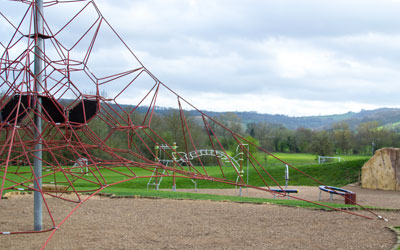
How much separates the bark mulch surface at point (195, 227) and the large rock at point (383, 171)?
7.43m

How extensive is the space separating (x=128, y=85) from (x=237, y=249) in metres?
3.53

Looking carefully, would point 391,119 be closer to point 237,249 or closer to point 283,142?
point 283,142

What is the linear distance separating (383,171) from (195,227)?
39.4 ft

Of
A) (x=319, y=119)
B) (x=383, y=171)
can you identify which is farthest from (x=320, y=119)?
(x=383, y=171)

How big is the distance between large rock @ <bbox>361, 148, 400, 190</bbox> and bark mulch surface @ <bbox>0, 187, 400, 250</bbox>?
24.4 feet

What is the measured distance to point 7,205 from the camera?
10.5 metres

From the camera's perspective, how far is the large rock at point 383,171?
54.7 ft

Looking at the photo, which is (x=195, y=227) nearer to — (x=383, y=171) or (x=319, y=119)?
(x=383, y=171)

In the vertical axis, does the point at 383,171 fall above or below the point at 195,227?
above

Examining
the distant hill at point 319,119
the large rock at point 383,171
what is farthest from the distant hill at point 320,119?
the large rock at point 383,171

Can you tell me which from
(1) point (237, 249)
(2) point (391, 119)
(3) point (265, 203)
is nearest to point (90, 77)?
(1) point (237, 249)

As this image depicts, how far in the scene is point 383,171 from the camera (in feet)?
56.4

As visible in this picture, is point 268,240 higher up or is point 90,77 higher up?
point 90,77

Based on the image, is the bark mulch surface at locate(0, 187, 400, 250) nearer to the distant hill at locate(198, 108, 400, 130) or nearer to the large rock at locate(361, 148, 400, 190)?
the large rock at locate(361, 148, 400, 190)
